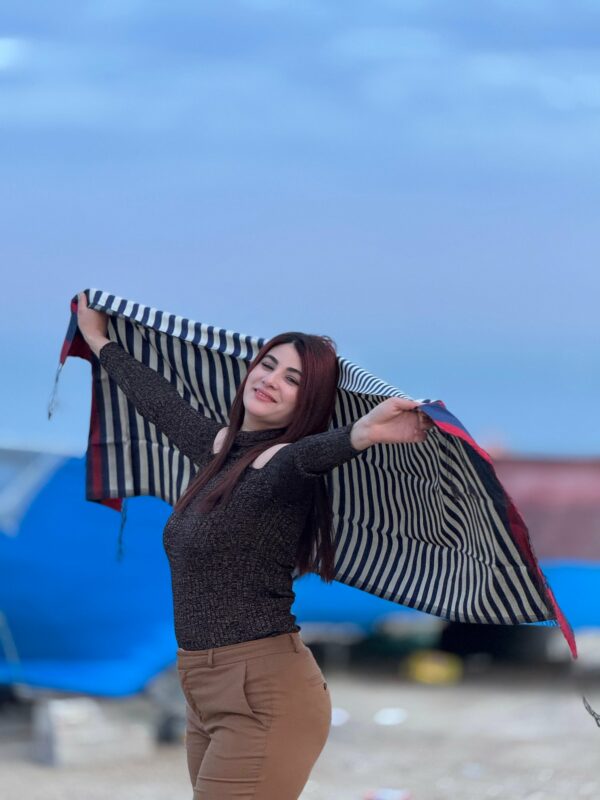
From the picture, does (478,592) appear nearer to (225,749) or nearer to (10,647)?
(225,749)

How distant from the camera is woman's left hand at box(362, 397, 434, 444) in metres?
2.13

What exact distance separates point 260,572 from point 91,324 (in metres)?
1.01

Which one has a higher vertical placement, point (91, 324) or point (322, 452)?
point (91, 324)

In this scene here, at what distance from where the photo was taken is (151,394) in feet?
9.25

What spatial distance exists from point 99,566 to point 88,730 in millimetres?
898

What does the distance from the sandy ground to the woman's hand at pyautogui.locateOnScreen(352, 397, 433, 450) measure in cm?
301

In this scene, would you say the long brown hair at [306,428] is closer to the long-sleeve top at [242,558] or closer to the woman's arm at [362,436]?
the long-sleeve top at [242,558]

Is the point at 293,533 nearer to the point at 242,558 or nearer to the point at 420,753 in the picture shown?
the point at 242,558

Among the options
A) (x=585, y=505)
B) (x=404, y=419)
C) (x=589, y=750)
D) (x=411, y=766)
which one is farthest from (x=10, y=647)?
(x=404, y=419)

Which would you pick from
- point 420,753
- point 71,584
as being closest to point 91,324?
point 71,584

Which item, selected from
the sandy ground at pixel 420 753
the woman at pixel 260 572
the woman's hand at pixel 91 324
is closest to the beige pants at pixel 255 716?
the woman at pixel 260 572

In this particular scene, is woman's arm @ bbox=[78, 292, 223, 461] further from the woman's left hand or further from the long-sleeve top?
the woman's left hand

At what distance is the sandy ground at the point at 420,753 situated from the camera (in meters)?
4.79

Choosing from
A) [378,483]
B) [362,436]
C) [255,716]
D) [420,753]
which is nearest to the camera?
[362,436]
